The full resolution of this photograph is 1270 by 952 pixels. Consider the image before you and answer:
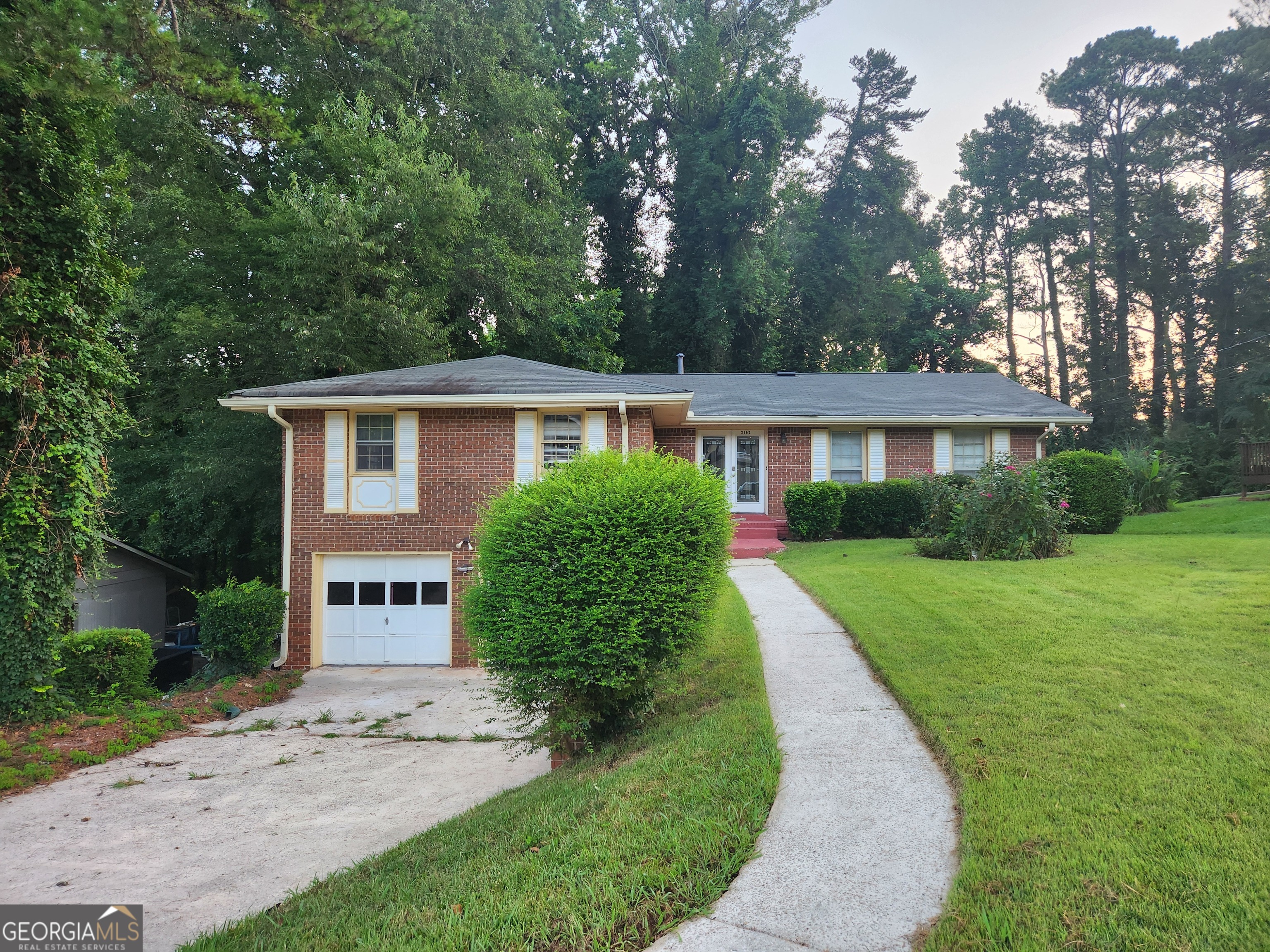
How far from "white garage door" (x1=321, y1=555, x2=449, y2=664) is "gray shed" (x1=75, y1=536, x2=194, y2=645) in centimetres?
572

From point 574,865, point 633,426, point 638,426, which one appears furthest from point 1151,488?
point 574,865

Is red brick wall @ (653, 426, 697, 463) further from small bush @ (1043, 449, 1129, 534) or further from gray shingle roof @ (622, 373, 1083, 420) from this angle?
small bush @ (1043, 449, 1129, 534)

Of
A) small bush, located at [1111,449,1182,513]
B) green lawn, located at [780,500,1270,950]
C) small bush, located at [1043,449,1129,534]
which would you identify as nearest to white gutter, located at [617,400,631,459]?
green lawn, located at [780,500,1270,950]

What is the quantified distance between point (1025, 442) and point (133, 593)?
22231 mm

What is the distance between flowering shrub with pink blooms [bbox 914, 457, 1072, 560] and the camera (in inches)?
428

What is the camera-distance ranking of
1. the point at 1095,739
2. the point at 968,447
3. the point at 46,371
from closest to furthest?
the point at 1095,739 < the point at 46,371 < the point at 968,447

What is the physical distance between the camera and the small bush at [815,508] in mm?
14945

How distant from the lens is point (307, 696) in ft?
32.9

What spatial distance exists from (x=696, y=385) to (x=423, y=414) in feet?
31.2

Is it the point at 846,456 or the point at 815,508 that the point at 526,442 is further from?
the point at 846,456

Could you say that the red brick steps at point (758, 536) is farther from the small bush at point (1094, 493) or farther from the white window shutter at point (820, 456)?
the small bush at point (1094, 493)

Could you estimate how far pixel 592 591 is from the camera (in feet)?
16.7

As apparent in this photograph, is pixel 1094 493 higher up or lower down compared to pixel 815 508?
higher up

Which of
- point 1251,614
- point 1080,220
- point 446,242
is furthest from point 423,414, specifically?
point 1080,220
